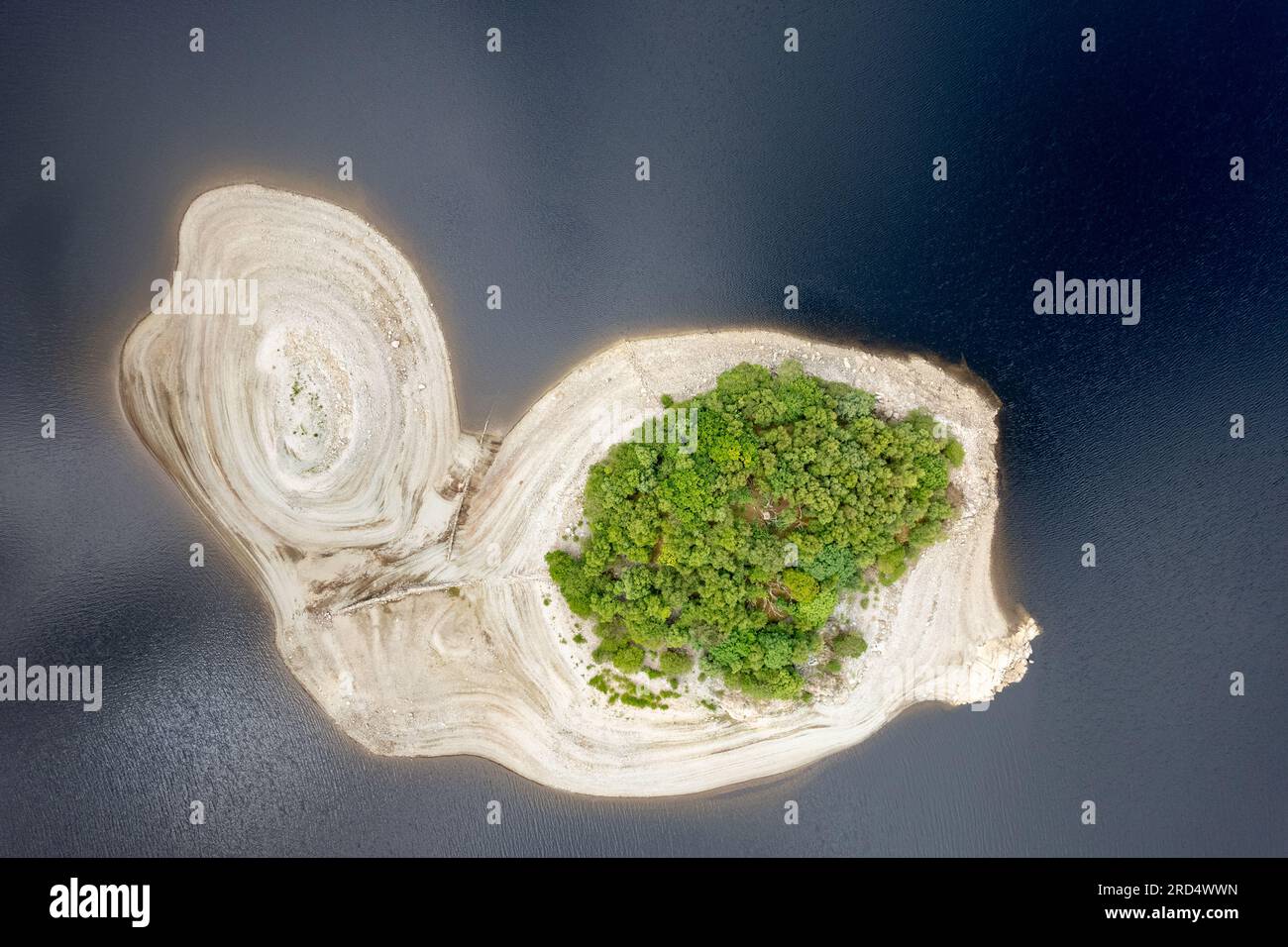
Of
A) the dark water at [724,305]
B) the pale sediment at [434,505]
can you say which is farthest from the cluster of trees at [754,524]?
the dark water at [724,305]

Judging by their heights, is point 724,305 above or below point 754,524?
above

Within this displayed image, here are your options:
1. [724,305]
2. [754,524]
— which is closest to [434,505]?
[754,524]

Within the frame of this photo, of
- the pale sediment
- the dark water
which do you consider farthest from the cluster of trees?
the dark water

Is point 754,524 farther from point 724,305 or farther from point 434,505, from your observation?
point 434,505

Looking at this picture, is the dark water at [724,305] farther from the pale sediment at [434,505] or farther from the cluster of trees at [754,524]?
the cluster of trees at [754,524]

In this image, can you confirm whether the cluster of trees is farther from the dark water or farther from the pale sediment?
the dark water
